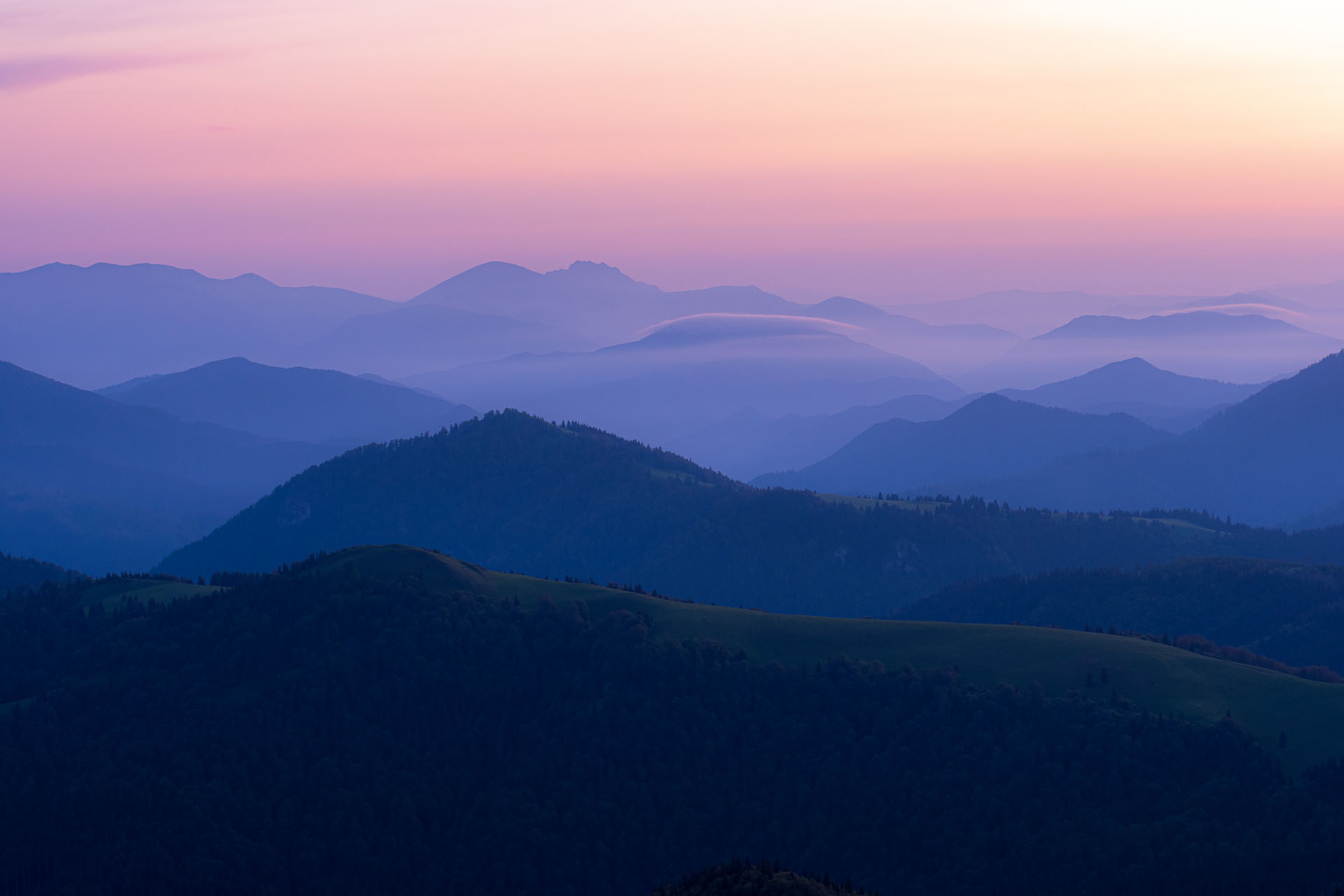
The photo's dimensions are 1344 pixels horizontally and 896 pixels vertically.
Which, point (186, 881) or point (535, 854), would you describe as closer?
point (186, 881)

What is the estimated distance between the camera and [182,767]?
198750 millimetres

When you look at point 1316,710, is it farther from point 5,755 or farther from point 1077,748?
point 5,755

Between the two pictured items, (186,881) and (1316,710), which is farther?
(1316,710)

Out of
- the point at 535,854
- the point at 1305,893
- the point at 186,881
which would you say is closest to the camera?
the point at 1305,893

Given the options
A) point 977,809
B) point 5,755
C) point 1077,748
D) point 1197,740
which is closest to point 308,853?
point 5,755

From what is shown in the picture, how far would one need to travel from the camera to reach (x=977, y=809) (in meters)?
188

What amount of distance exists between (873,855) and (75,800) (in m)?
105

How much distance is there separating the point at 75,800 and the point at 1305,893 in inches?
5970

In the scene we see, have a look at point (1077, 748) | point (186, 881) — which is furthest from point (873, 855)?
point (186, 881)

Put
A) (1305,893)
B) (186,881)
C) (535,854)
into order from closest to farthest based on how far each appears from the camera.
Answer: (1305,893) → (186,881) → (535,854)

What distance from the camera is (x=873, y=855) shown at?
18650 cm

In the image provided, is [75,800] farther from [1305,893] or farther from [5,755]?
[1305,893]

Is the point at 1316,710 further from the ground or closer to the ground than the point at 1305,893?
further from the ground

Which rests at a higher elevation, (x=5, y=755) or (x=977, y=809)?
(x=5, y=755)
